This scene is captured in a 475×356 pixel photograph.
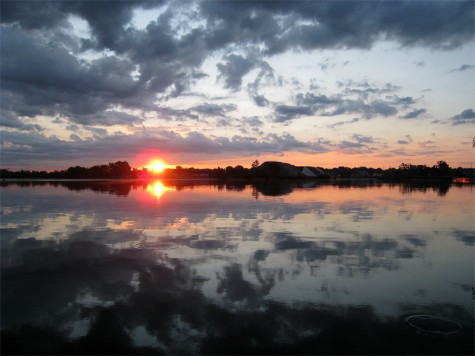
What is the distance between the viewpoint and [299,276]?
1442 cm

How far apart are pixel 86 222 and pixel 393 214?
25652mm

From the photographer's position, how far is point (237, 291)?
12.6 metres

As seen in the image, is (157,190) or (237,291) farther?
(157,190)

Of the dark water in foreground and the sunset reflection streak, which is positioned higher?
the sunset reflection streak

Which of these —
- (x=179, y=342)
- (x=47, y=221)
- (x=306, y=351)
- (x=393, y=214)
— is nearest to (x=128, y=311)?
(x=179, y=342)

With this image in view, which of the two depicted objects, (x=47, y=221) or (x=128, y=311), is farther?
(x=47, y=221)

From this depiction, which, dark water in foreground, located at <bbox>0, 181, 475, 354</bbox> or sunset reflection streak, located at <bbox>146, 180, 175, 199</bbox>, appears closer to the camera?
dark water in foreground, located at <bbox>0, 181, 475, 354</bbox>

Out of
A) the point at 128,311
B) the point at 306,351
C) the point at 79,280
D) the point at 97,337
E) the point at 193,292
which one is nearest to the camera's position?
the point at 306,351

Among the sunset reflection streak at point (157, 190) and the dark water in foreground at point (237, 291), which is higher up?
the sunset reflection streak at point (157, 190)

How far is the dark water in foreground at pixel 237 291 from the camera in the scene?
923 cm

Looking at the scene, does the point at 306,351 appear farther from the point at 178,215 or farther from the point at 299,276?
the point at 178,215

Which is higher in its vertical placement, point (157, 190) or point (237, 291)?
point (157, 190)

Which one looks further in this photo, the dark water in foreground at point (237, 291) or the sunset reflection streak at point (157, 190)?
the sunset reflection streak at point (157, 190)

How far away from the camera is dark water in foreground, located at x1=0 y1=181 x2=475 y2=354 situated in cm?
923
